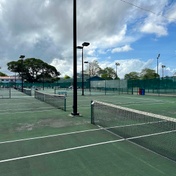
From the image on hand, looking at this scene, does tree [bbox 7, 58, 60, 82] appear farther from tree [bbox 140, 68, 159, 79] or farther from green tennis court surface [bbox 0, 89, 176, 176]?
green tennis court surface [bbox 0, 89, 176, 176]

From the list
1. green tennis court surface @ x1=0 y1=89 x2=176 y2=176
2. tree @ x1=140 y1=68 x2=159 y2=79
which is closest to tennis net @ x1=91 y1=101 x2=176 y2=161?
green tennis court surface @ x1=0 y1=89 x2=176 y2=176

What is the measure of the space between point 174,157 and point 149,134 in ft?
6.62

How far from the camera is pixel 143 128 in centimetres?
776

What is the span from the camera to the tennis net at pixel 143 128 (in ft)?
18.3

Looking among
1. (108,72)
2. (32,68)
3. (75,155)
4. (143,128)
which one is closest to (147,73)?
(108,72)

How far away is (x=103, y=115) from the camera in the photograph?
9750mm

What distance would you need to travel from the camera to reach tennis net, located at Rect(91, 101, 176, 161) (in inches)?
220

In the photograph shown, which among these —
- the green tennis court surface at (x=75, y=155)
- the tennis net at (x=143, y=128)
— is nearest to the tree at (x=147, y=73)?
the tennis net at (x=143, y=128)

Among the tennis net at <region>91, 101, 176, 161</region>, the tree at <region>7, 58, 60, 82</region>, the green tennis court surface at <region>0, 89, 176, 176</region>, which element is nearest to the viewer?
the green tennis court surface at <region>0, 89, 176, 176</region>

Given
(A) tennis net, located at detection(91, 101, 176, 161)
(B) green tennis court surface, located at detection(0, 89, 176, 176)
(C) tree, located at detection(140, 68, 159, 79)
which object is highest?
(C) tree, located at detection(140, 68, 159, 79)

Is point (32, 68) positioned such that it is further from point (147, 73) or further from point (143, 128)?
point (143, 128)

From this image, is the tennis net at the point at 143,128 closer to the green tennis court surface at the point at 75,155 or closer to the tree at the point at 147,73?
the green tennis court surface at the point at 75,155

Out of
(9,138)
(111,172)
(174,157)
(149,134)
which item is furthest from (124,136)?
(9,138)

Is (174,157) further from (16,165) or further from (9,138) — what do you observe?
(9,138)
